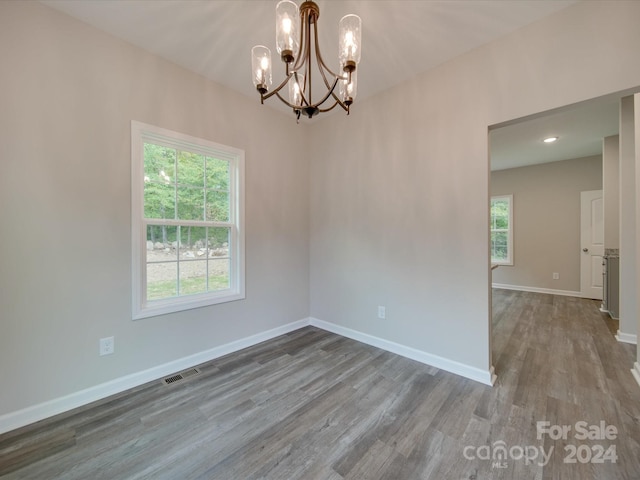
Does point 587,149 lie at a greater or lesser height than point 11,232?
→ greater

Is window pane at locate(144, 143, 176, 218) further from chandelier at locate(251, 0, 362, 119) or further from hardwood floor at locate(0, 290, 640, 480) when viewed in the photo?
hardwood floor at locate(0, 290, 640, 480)

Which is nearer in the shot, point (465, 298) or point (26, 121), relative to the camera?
point (26, 121)

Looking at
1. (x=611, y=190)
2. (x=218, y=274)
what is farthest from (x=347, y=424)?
(x=611, y=190)

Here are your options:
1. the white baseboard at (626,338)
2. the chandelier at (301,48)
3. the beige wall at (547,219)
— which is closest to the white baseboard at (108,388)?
the chandelier at (301,48)

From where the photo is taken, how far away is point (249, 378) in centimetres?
229

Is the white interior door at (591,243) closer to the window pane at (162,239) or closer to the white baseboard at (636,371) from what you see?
the white baseboard at (636,371)

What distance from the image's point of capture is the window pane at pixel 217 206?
8.91 feet

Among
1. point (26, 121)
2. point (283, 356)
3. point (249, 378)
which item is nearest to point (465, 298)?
point (283, 356)

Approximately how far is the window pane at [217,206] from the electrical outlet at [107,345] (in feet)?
4.32

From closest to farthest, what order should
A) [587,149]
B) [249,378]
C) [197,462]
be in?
[197,462]
[249,378]
[587,149]

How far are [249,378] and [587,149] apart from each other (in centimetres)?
649

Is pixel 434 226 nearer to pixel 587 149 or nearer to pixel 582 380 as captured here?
pixel 582 380

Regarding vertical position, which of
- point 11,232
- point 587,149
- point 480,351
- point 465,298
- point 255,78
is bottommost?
point 480,351

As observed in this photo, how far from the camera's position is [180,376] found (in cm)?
231
